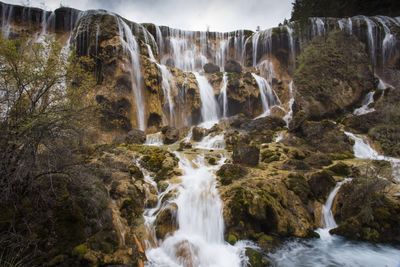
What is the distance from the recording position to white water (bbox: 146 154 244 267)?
392 inches

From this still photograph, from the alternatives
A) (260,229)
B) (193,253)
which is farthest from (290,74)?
(193,253)

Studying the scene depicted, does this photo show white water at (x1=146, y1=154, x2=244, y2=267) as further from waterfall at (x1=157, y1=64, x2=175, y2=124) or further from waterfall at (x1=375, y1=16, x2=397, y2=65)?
waterfall at (x1=375, y1=16, x2=397, y2=65)

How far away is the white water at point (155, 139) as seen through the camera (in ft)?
74.2

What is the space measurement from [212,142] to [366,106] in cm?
1642

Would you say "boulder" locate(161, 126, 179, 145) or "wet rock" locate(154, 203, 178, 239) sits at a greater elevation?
"boulder" locate(161, 126, 179, 145)

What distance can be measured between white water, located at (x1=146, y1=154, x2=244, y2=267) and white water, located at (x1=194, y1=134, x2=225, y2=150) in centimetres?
682

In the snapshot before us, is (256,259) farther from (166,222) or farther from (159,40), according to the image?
(159,40)

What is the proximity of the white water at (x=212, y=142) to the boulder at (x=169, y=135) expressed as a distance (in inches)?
73.8

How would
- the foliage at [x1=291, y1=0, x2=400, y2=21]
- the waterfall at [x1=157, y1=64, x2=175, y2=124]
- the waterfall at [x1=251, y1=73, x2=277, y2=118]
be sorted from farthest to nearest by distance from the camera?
the foliage at [x1=291, y1=0, x2=400, y2=21] < the waterfall at [x1=251, y1=73, x2=277, y2=118] < the waterfall at [x1=157, y1=64, x2=175, y2=124]

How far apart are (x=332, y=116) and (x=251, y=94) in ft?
26.3

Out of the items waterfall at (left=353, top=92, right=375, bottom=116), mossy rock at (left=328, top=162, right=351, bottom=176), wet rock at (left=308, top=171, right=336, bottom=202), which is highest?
waterfall at (left=353, top=92, right=375, bottom=116)

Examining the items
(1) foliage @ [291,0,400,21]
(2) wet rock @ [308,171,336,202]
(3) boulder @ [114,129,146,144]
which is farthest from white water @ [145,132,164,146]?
(1) foliage @ [291,0,400,21]

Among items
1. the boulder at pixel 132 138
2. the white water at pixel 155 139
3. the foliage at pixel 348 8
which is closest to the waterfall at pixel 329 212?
the white water at pixel 155 139

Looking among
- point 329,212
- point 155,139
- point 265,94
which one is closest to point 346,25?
point 265,94
